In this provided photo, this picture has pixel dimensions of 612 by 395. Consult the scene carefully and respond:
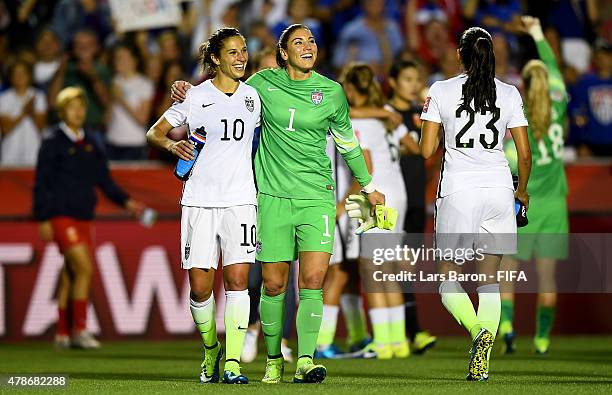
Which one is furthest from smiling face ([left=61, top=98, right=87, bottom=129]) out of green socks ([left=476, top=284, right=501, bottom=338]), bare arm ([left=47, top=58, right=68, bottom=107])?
green socks ([left=476, top=284, right=501, bottom=338])

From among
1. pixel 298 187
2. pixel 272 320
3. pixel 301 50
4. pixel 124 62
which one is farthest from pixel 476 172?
pixel 124 62

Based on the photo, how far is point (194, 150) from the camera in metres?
9.70

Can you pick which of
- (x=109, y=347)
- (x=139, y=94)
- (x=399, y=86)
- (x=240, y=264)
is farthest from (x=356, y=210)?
(x=139, y=94)

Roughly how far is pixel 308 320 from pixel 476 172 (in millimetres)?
1570

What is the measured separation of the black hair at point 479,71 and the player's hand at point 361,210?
101 cm

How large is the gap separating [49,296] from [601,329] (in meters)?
6.22

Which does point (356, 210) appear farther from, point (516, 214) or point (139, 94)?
point (139, 94)

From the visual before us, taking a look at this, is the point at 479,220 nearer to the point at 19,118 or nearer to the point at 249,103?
the point at 249,103

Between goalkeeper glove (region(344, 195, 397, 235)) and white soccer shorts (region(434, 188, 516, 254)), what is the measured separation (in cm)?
36

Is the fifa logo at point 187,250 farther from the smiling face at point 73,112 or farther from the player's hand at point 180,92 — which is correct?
the smiling face at point 73,112

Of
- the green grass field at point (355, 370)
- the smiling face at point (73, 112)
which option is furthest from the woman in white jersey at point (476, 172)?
the smiling face at point (73, 112)

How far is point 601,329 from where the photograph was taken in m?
16.0

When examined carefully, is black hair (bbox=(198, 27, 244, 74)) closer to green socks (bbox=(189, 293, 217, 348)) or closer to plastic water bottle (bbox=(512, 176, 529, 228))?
green socks (bbox=(189, 293, 217, 348))

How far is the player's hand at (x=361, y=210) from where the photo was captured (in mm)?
10109
